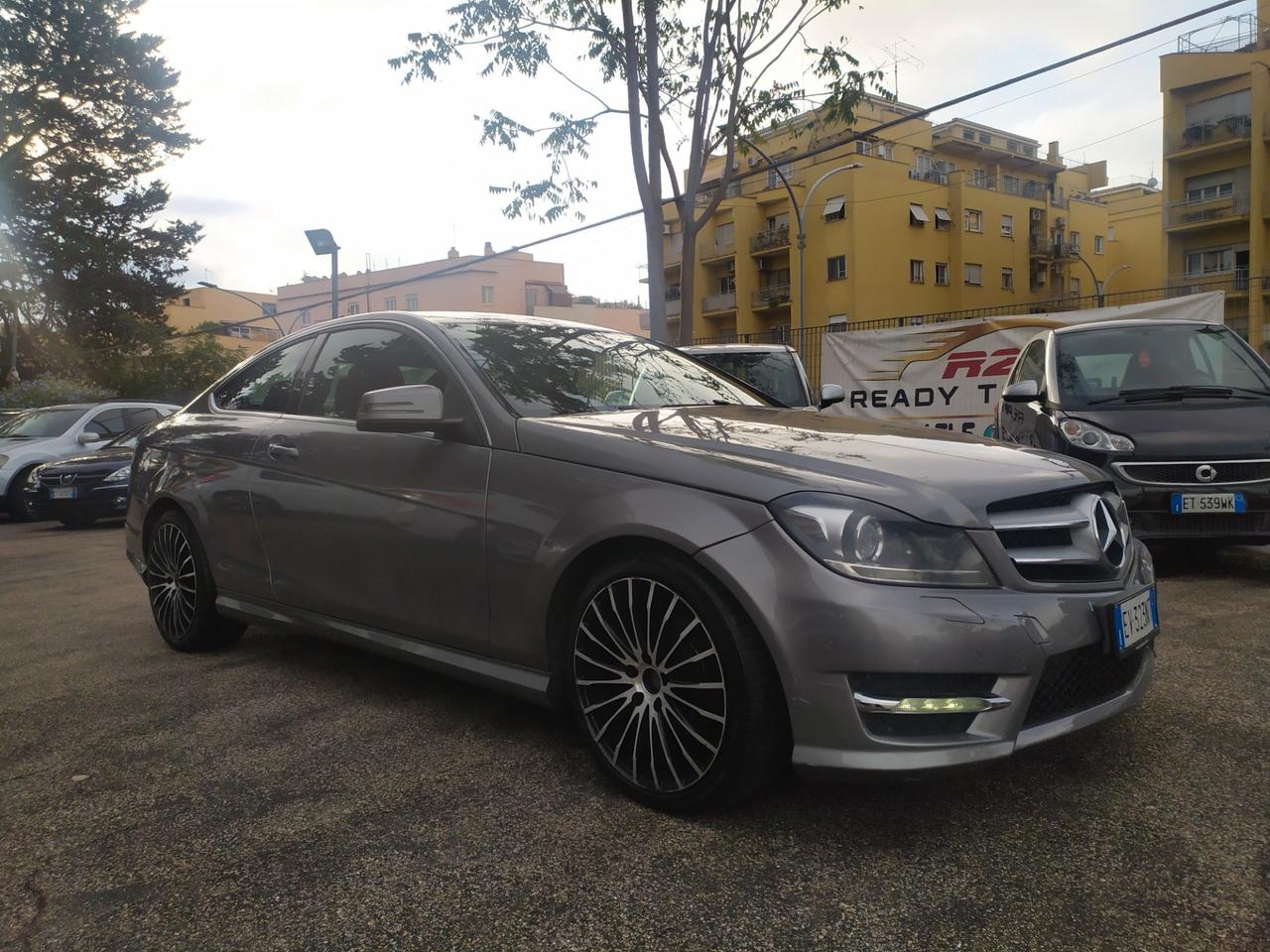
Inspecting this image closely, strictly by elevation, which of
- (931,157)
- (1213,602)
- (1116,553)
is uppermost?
(931,157)

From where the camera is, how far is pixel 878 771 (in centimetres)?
222

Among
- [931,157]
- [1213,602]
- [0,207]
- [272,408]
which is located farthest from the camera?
[931,157]

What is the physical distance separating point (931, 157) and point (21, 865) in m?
50.5

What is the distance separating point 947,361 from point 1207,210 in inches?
1290

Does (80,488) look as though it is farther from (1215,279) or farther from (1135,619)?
(1215,279)

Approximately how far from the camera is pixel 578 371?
348cm

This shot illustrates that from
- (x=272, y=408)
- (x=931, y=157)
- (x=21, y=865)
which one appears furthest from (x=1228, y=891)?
(x=931, y=157)

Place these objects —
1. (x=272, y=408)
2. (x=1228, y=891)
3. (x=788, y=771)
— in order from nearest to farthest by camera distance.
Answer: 1. (x=1228, y=891)
2. (x=788, y=771)
3. (x=272, y=408)

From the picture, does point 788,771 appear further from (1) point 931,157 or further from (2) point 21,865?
(1) point 931,157


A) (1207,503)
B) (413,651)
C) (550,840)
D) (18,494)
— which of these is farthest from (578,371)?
(18,494)

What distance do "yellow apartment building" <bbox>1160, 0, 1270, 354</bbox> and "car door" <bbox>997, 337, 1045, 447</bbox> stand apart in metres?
31.0

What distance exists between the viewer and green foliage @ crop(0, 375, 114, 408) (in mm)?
23688

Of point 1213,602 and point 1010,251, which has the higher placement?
point 1010,251

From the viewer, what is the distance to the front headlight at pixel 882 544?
2273 mm
